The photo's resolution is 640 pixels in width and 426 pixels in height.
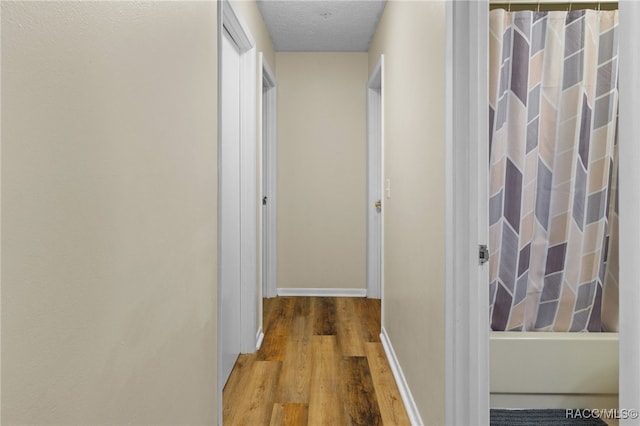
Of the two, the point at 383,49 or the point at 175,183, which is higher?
the point at 383,49

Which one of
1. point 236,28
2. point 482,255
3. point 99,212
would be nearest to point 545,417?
point 482,255

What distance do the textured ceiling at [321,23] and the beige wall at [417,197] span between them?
0.42 metres

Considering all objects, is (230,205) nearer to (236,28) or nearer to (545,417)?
(236,28)

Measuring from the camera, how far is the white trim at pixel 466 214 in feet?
4.78

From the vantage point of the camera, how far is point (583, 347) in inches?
80.7

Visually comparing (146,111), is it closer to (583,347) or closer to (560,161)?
(560,161)

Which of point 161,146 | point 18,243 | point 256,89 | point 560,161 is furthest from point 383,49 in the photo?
point 18,243

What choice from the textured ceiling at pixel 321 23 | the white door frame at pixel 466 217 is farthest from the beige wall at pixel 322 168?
the white door frame at pixel 466 217

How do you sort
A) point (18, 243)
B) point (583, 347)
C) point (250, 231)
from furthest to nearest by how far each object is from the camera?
point (250, 231) → point (583, 347) → point (18, 243)

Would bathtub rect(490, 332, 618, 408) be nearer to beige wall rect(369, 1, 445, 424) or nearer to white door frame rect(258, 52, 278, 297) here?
beige wall rect(369, 1, 445, 424)

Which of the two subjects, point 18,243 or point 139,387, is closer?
point 18,243

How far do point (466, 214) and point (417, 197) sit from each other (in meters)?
0.60

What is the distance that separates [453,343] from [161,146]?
116cm

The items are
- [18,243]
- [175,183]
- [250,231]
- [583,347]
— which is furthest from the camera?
[250,231]
